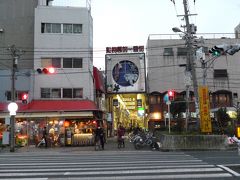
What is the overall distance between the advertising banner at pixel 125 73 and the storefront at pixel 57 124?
14487 millimetres

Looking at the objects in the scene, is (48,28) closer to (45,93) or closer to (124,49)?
(45,93)

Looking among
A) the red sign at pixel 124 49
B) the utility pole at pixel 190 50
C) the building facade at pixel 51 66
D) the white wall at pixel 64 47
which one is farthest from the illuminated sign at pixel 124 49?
the utility pole at pixel 190 50

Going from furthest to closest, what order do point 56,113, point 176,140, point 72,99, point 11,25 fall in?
point 11,25 < point 72,99 < point 56,113 < point 176,140

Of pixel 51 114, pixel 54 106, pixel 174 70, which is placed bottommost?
pixel 51 114

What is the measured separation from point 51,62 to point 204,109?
17.7 meters

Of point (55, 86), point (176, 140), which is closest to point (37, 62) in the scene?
point (55, 86)

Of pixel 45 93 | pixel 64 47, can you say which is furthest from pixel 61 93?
pixel 64 47

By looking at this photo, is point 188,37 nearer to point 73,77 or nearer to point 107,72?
point 73,77

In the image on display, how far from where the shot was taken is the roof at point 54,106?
113 feet

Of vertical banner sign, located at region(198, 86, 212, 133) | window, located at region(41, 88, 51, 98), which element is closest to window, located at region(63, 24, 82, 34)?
window, located at region(41, 88, 51, 98)

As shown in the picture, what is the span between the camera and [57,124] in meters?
34.6

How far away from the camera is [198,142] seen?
25.4 metres

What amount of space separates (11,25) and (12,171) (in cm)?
2835

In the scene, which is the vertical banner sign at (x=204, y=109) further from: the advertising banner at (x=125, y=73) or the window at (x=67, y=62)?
the advertising banner at (x=125, y=73)
